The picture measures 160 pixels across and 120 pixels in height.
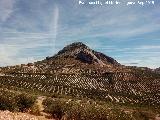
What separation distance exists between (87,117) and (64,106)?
20.5 ft

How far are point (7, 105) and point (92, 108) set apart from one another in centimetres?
976

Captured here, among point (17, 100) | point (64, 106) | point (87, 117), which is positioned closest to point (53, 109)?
point (64, 106)

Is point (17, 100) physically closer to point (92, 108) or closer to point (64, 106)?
point (64, 106)

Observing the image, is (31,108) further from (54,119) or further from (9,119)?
(9,119)

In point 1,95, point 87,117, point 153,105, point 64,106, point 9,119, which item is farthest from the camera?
point 153,105

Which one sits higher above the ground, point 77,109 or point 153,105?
point 77,109

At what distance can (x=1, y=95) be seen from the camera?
37281 mm

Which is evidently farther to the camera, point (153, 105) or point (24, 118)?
point (153, 105)

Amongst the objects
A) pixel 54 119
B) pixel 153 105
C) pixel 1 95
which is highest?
pixel 1 95

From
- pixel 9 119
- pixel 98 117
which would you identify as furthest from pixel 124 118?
pixel 9 119

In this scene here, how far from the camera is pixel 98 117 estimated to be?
3444cm

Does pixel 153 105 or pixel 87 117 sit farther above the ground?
pixel 87 117

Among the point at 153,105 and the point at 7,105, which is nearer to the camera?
the point at 7,105

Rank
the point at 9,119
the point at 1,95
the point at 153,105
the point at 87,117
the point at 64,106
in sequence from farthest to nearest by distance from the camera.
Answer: the point at 153,105, the point at 64,106, the point at 1,95, the point at 87,117, the point at 9,119
